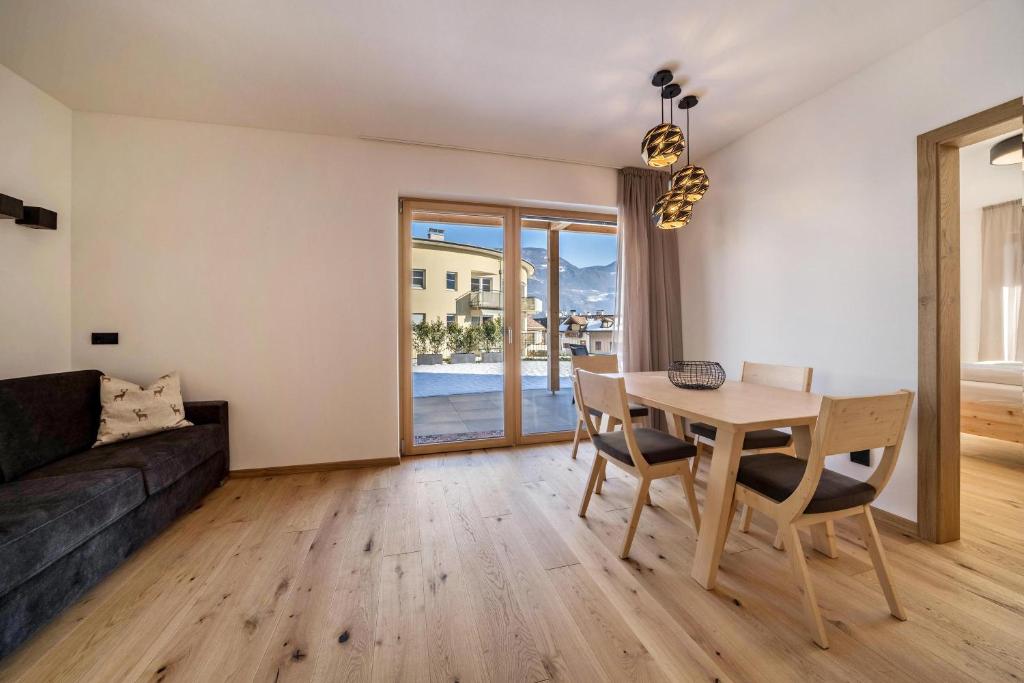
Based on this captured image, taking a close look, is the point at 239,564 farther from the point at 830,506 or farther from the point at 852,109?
the point at 852,109

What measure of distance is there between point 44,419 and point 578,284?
12.4 feet

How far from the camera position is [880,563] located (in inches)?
56.2

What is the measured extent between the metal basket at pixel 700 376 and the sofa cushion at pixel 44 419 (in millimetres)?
3378

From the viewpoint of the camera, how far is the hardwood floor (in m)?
1.24

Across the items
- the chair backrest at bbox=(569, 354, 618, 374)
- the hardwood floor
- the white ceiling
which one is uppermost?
the white ceiling

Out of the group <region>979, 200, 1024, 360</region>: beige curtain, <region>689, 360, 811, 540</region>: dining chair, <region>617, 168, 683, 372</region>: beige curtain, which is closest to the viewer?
<region>689, 360, 811, 540</region>: dining chair

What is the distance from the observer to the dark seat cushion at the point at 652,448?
6.16 ft

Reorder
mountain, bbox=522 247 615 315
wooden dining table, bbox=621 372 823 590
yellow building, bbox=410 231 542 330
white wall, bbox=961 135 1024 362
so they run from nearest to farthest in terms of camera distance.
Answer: wooden dining table, bbox=621 372 823 590 → yellow building, bbox=410 231 542 330 → mountain, bbox=522 247 615 315 → white wall, bbox=961 135 1024 362

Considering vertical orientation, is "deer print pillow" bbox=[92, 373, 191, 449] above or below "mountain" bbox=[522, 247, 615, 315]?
below

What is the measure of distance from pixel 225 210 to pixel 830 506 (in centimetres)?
394

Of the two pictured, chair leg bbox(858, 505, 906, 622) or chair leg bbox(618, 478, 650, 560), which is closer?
chair leg bbox(858, 505, 906, 622)

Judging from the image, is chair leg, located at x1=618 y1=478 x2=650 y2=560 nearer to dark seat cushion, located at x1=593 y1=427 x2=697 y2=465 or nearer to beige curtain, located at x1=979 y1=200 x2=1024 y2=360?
dark seat cushion, located at x1=593 y1=427 x2=697 y2=465

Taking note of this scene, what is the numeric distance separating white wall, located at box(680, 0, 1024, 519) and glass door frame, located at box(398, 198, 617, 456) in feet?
4.30

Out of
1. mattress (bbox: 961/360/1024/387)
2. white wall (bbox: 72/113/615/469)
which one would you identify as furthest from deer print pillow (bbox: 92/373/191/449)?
mattress (bbox: 961/360/1024/387)
